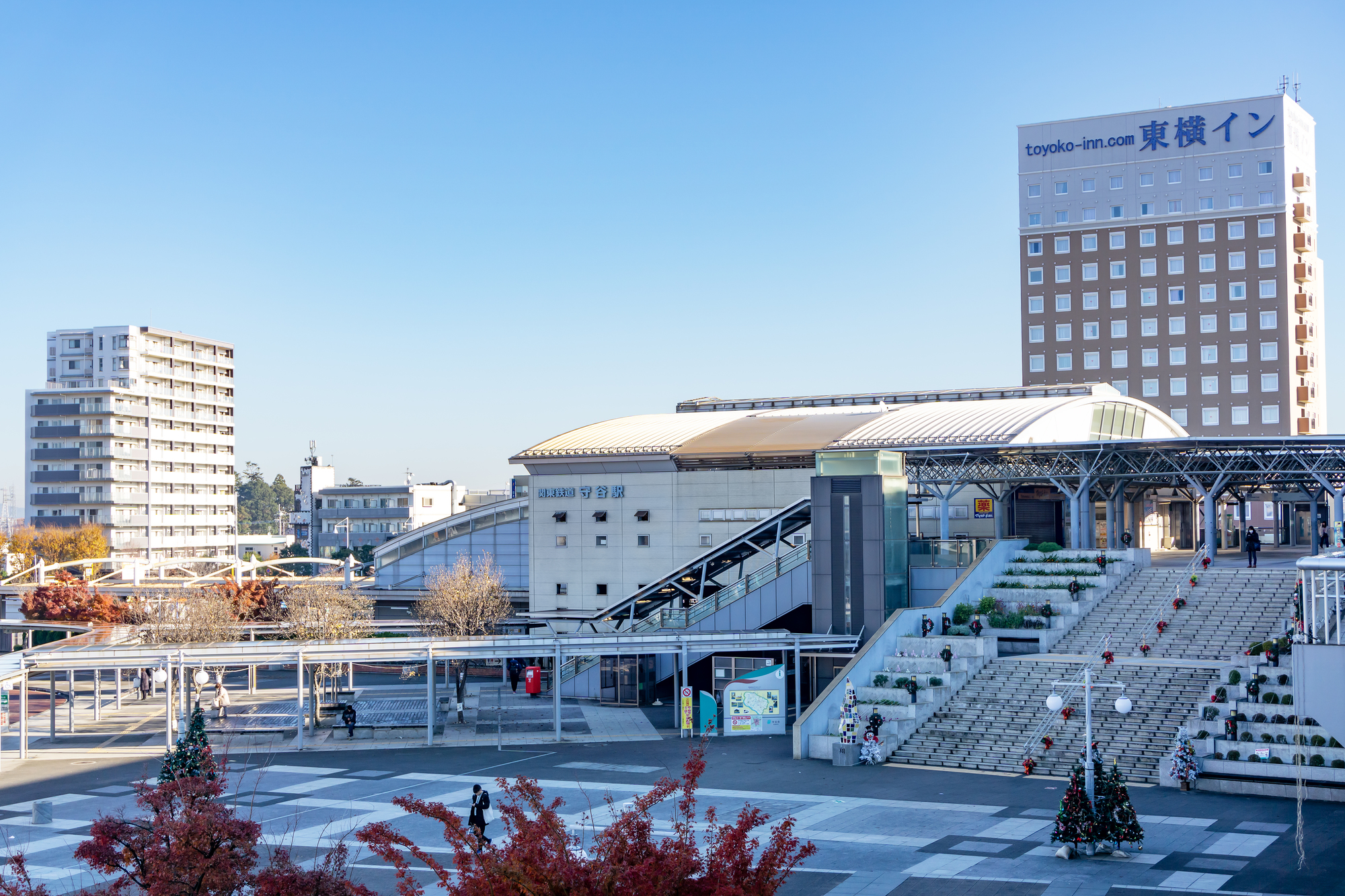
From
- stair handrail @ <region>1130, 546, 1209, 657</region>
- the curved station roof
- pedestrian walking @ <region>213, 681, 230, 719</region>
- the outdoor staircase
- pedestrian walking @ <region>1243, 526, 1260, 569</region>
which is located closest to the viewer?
the outdoor staircase

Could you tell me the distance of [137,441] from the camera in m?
123

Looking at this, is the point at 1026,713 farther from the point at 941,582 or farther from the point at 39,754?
the point at 39,754

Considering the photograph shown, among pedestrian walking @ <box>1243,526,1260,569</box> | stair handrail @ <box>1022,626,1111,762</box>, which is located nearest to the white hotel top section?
pedestrian walking @ <box>1243,526,1260,569</box>

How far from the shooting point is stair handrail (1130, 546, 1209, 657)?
1702 inches

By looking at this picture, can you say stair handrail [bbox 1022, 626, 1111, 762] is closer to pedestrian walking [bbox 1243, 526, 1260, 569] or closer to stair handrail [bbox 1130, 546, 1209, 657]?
stair handrail [bbox 1130, 546, 1209, 657]

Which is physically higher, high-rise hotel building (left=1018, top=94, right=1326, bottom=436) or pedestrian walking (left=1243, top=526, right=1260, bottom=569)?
high-rise hotel building (left=1018, top=94, right=1326, bottom=436)

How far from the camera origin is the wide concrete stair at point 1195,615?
42.1 meters

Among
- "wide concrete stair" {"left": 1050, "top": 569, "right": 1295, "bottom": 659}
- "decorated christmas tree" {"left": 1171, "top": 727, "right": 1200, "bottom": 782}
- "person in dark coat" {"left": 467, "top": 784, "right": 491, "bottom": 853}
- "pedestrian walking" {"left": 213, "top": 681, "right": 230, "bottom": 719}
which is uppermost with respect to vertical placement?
"wide concrete stair" {"left": 1050, "top": 569, "right": 1295, "bottom": 659}

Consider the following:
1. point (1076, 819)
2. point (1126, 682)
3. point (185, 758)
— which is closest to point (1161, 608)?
point (1126, 682)

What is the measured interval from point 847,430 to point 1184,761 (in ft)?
100

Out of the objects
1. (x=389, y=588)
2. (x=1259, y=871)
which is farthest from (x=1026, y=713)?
(x=389, y=588)

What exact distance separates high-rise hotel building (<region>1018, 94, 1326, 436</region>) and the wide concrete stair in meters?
56.1

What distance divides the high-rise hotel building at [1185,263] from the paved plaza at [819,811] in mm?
72560

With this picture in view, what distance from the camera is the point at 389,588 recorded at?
72.8 m
